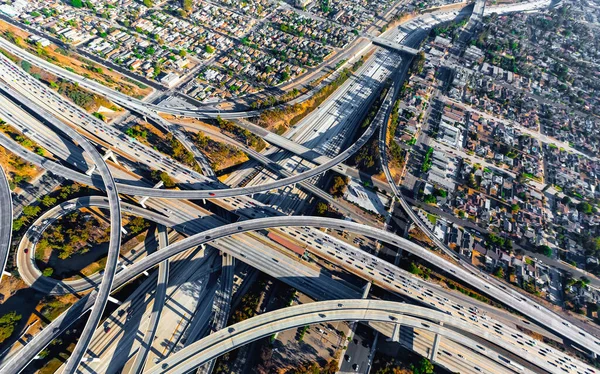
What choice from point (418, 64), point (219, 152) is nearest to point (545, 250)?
point (418, 64)

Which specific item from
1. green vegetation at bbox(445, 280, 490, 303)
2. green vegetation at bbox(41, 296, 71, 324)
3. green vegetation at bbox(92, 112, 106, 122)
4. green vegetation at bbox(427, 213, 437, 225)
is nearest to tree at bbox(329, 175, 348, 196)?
green vegetation at bbox(427, 213, 437, 225)

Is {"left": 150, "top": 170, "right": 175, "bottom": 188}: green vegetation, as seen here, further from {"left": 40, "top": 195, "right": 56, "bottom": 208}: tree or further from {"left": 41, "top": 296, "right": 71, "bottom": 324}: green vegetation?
{"left": 41, "top": 296, "right": 71, "bottom": 324}: green vegetation

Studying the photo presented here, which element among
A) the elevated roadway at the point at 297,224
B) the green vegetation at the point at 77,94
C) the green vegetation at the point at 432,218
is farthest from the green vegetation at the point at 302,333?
the green vegetation at the point at 77,94

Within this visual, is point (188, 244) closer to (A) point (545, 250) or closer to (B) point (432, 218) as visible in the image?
(B) point (432, 218)

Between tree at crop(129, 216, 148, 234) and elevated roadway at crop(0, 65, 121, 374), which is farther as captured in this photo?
tree at crop(129, 216, 148, 234)

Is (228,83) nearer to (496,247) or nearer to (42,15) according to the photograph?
(42,15)

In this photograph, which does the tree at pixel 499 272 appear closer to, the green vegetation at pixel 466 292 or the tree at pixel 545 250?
the green vegetation at pixel 466 292

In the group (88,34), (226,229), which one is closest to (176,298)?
(226,229)
